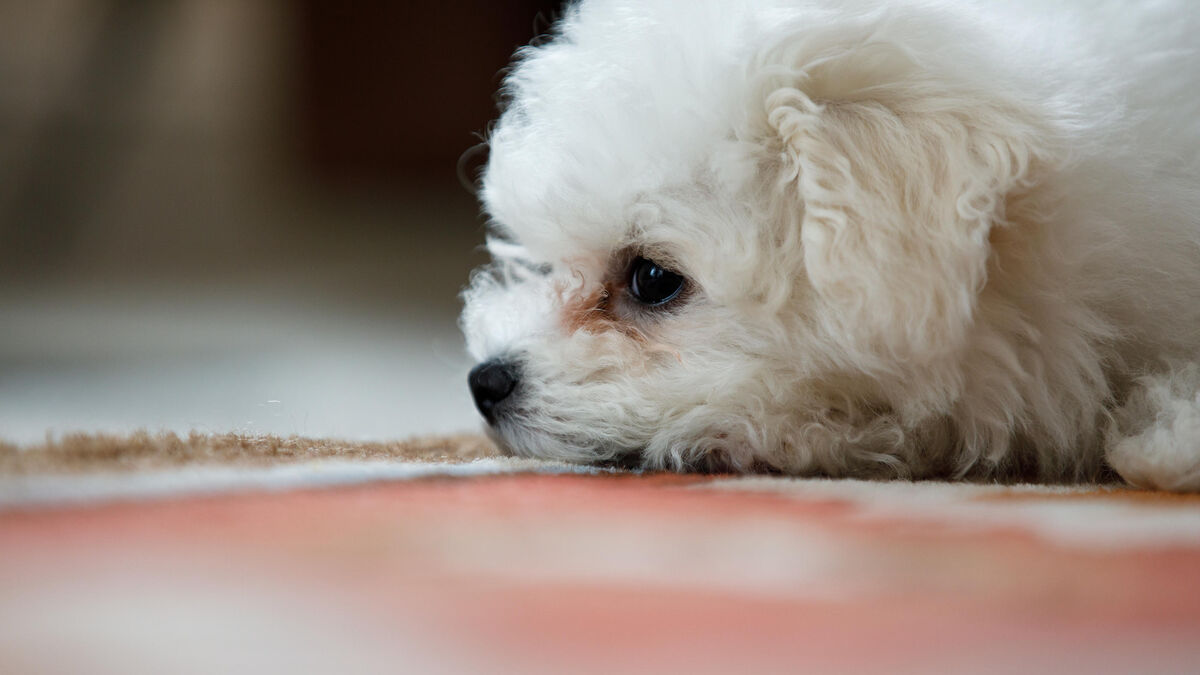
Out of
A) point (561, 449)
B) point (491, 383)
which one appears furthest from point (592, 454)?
point (491, 383)

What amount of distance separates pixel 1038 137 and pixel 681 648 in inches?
28.9

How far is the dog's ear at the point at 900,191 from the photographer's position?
0.93m

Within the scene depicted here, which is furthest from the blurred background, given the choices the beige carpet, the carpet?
the carpet

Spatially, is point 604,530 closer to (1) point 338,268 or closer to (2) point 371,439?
(2) point 371,439

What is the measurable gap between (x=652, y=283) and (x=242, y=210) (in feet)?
8.53

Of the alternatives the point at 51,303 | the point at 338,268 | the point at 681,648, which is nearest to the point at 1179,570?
the point at 681,648

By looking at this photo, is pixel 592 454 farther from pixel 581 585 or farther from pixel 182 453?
pixel 581 585

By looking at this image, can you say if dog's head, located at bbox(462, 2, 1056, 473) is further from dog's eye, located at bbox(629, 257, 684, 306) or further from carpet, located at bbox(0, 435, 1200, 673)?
carpet, located at bbox(0, 435, 1200, 673)

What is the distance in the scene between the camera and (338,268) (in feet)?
11.8

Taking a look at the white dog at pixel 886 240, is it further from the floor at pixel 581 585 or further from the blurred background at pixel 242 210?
the blurred background at pixel 242 210

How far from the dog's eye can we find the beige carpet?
0.88 ft

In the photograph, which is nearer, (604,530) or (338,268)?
(604,530)

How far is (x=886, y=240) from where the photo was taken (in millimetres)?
943

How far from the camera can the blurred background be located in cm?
182
